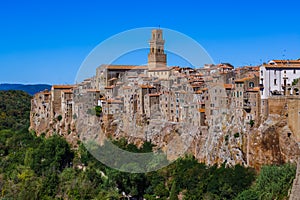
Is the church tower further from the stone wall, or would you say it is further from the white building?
the stone wall

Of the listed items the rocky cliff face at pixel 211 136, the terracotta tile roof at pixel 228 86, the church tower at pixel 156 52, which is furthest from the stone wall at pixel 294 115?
→ the church tower at pixel 156 52

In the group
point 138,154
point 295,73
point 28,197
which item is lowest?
point 28,197

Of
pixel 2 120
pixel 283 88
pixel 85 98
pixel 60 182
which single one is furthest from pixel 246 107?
pixel 2 120

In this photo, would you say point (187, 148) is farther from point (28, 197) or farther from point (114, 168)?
point (28, 197)

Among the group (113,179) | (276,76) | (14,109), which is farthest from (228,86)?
(14,109)

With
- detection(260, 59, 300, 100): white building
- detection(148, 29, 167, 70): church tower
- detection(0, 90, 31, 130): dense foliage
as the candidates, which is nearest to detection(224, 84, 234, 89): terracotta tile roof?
detection(260, 59, 300, 100): white building

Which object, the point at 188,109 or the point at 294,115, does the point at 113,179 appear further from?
the point at 294,115
